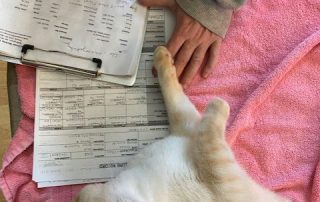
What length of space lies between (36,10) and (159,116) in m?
0.33

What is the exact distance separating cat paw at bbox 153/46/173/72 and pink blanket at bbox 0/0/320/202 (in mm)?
78

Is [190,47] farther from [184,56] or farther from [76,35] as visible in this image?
[76,35]

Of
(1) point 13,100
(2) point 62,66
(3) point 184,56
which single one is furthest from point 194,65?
(1) point 13,100

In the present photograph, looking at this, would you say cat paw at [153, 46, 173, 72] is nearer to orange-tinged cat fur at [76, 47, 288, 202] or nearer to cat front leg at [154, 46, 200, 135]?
cat front leg at [154, 46, 200, 135]

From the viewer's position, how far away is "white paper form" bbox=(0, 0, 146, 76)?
101 cm

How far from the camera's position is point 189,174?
0.88 m

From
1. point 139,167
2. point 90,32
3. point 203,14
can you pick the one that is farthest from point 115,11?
point 139,167

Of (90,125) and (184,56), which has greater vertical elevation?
(184,56)

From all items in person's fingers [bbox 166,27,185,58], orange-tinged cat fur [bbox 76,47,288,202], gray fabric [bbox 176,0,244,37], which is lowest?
orange-tinged cat fur [bbox 76,47,288,202]

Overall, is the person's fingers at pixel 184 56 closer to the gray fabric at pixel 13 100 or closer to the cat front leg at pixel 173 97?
the cat front leg at pixel 173 97

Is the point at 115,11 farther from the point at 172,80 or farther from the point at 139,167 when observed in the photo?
the point at 139,167

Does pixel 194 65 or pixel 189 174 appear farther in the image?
pixel 194 65

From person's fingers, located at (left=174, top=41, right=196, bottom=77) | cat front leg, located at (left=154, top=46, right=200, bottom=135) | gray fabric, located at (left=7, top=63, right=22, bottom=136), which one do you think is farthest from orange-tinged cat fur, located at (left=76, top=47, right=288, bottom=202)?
gray fabric, located at (left=7, top=63, right=22, bottom=136)

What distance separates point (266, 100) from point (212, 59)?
14 centimetres
